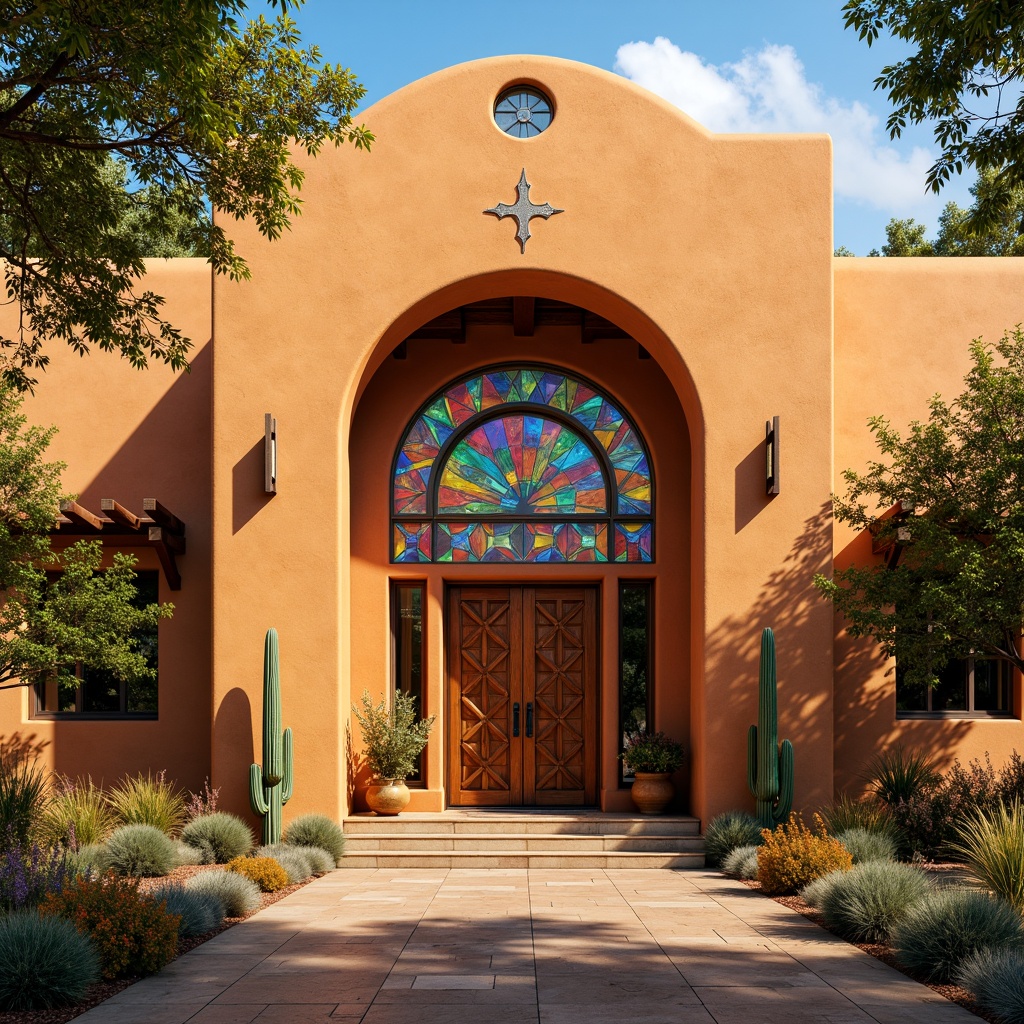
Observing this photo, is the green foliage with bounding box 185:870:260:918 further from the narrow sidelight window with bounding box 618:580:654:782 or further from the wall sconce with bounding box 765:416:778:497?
the wall sconce with bounding box 765:416:778:497

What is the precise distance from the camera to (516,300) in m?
13.1

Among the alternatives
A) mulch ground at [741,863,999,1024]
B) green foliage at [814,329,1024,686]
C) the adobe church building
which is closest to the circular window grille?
the adobe church building

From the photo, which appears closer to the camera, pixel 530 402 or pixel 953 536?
pixel 953 536

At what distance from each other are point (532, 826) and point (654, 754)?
164 cm

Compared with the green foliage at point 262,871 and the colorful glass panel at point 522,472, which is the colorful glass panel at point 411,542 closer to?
the colorful glass panel at point 522,472

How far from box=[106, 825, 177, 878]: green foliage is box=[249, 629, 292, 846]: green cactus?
106cm

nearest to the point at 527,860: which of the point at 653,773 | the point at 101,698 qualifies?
the point at 653,773

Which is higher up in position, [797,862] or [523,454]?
[523,454]

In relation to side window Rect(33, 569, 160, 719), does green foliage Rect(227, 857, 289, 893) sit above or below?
below

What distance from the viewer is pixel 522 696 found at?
44.0 feet

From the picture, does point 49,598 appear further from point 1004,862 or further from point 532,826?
point 1004,862

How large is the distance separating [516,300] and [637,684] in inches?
194

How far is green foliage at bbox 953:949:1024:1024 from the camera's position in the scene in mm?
5922

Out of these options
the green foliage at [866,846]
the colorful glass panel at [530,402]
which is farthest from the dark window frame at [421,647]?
the green foliage at [866,846]
